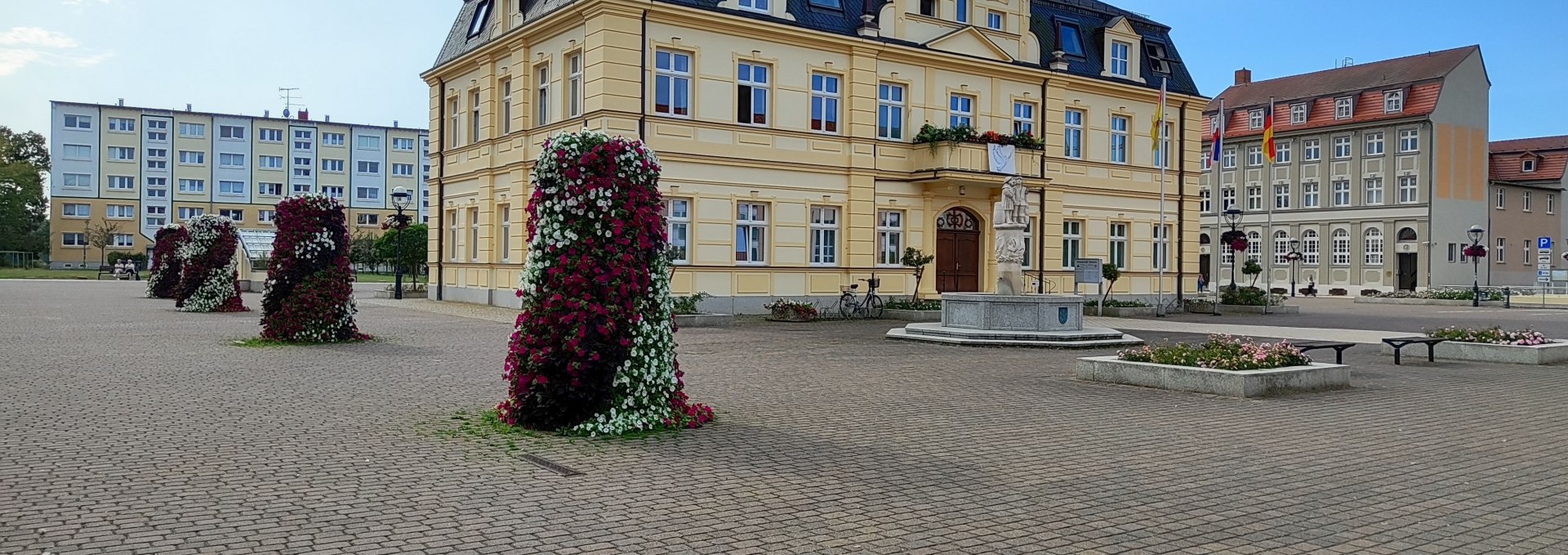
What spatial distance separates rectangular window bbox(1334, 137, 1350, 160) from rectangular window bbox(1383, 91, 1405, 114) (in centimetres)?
265

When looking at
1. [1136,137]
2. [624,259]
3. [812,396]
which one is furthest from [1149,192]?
[624,259]

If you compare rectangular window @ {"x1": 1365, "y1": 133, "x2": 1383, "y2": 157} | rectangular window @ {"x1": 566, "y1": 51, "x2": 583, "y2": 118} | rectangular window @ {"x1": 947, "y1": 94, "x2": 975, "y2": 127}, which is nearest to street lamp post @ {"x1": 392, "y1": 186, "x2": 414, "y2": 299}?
rectangular window @ {"x1": 566, "y1": 51, "x2": 583, "y2": 118}

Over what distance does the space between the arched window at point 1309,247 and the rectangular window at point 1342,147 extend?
14.3 ft

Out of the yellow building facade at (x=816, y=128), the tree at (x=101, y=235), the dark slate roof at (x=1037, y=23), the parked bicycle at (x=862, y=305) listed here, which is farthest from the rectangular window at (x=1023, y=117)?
the tree at (x=101, y=235)

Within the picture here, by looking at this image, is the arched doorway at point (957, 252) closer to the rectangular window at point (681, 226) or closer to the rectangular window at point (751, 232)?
the rectangular window at point (751, 232)

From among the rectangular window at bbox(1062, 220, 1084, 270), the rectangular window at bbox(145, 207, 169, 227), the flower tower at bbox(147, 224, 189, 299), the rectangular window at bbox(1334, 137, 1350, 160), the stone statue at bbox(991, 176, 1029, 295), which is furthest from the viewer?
the rectangular window at bbox(145, 207, 169, 227)

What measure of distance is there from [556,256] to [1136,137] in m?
30.6

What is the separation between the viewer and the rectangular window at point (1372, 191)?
208 feet

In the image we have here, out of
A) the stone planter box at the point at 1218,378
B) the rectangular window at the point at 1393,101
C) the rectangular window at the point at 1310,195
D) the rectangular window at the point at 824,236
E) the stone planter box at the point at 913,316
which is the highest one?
the rectangular window at the point at 1393,101

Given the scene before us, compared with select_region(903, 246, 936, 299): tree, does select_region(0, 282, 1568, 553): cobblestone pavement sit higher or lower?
lower

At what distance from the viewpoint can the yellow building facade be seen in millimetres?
27422

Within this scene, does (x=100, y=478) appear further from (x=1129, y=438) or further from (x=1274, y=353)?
(x=1274, y=353)

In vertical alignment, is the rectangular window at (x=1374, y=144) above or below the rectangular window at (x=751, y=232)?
above

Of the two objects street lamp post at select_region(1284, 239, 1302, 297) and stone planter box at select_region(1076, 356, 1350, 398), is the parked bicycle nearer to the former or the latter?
stone planter box at select_region(1076, 356, 1350, 398)
